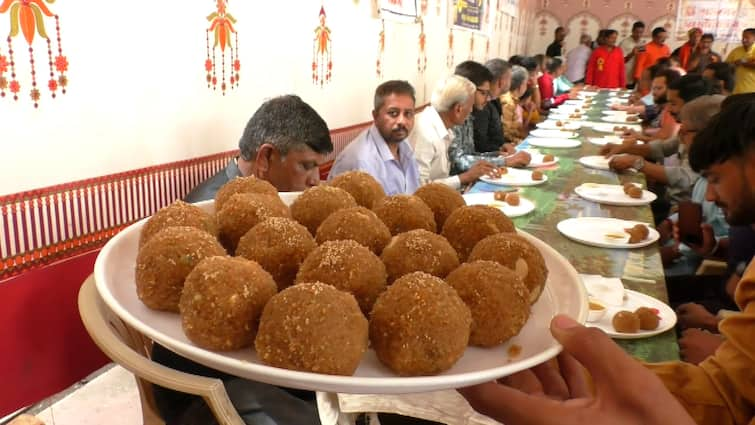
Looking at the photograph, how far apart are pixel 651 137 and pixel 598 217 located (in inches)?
112

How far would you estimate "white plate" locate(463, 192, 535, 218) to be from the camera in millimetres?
2410

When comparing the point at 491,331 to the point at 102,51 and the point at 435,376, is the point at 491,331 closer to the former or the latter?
the point at 435,376

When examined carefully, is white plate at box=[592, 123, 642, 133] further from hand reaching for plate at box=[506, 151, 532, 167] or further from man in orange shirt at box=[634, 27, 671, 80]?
man in orange shirt at box=[634, 27, 671, 80]

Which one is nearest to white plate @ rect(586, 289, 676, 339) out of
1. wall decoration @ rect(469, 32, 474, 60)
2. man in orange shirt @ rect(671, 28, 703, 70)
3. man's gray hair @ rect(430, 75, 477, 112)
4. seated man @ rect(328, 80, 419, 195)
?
seated man @ rect(328, 80, 419, 195)

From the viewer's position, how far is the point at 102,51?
180 centimetres

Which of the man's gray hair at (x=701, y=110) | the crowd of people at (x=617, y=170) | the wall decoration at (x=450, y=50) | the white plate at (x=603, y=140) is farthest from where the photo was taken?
the wall decoration at (x=450, y=50)

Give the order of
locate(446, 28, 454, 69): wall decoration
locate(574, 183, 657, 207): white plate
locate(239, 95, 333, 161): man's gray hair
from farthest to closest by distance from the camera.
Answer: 1. locate(446, 28, 454, 69): wall decoration
2. locate(574, 183, 657, 207): white plate
3. locate(239, 95, 333, 161): man's gray hair

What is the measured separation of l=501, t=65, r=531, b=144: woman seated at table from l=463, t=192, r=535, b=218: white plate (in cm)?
377

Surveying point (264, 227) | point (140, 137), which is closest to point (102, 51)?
point (140, 137)

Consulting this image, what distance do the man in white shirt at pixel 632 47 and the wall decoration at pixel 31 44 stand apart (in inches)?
444

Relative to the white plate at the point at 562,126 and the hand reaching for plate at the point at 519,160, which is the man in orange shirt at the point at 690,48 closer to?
the white plate at the point at 562,126

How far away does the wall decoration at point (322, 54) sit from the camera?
3094 millimetres

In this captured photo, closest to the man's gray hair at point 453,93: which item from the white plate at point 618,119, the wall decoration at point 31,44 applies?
the wall decoration at point 31,44

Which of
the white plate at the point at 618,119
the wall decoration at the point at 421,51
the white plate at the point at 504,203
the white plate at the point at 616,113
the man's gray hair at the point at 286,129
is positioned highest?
the wall decoration at the point at 421,51
